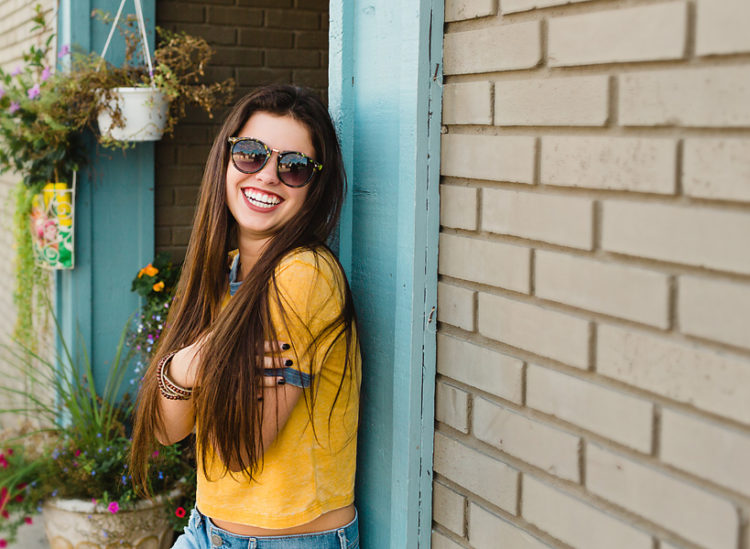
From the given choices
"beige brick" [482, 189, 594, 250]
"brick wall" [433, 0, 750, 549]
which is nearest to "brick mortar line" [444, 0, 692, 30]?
"brick wall" [433, 0, 750, 549]

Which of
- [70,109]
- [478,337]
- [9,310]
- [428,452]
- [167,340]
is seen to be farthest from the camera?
[9,310]

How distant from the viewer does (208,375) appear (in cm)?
191

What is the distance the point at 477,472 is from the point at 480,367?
0.23 m

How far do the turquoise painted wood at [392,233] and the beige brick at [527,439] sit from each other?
0.72ft

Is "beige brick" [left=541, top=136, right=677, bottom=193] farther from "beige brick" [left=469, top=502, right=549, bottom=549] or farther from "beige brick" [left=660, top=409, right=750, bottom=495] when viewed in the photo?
"beige brick" [left=469, top=502, right=549, bottom=549]

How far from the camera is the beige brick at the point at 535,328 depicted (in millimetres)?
1579

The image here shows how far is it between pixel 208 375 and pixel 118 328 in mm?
2620

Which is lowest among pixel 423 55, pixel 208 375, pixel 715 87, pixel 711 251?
pixel 208 375

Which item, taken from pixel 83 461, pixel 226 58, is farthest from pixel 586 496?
pixel 226 58

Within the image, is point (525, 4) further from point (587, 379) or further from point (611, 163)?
point (587, 379)

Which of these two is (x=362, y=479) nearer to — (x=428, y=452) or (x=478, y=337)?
(x=428, y=452)

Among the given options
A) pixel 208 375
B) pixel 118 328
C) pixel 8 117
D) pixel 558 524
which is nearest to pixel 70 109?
pixel 8 117

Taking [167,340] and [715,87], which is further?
[167,340]

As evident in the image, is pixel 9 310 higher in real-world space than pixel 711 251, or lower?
lower
